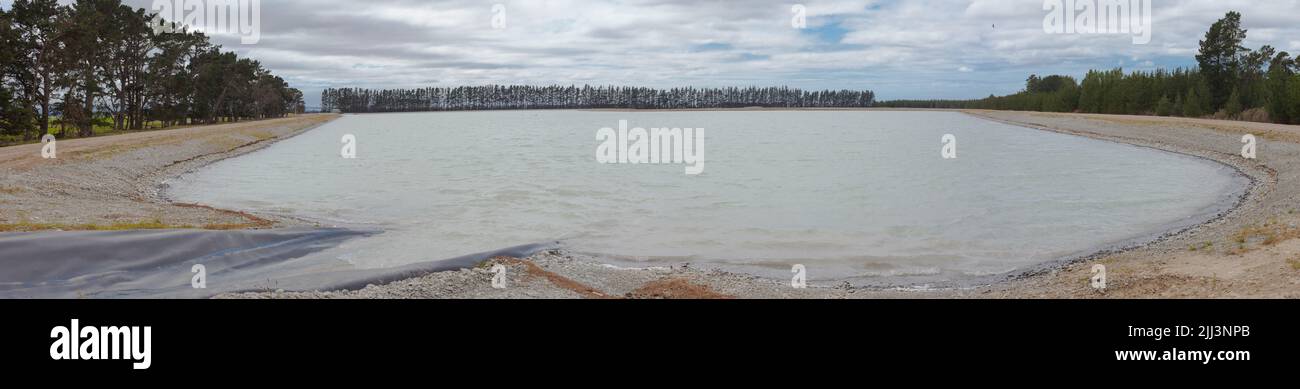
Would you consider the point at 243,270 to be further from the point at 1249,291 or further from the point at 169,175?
the point at 169,175

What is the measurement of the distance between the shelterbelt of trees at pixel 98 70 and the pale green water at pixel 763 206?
56.3 ft

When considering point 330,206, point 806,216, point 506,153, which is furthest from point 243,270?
point 506,153

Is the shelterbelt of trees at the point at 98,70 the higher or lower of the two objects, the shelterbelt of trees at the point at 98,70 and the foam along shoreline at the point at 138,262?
the higher

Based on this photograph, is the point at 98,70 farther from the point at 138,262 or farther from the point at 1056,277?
the point at 1056,277

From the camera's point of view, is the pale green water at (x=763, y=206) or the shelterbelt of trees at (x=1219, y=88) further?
the shelterbelt of trees at (x=1219, y=88)

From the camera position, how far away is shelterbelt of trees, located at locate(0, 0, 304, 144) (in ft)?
157

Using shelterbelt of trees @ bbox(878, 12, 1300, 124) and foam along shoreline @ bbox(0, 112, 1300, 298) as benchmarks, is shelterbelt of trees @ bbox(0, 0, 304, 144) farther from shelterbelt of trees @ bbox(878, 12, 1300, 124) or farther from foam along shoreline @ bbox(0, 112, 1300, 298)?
shelterbelt of trees @ bbox(878, 12, 1300, 124)

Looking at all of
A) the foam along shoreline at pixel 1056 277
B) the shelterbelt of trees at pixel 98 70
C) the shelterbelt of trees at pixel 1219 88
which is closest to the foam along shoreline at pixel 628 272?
the foam along shoreline at pixel 1056 277

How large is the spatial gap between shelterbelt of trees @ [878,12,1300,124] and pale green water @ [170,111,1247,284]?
27986 millimetres

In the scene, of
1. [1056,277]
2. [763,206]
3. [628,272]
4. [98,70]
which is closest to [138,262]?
[628,272]

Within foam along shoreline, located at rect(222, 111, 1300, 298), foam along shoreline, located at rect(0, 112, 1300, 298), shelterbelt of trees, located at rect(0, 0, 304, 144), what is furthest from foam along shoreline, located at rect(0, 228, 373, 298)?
shelterbelt of trees, located at rect(0, 0, 304, 144)

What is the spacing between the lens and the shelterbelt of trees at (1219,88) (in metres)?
63.3

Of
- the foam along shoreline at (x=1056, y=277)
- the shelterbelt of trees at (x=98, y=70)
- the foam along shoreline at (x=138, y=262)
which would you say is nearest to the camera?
the foam along shoreline at (x=1056, y=277)

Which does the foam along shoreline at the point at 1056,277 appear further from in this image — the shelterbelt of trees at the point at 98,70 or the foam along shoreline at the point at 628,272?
the shelterbelt of trees at the point at 98,70
